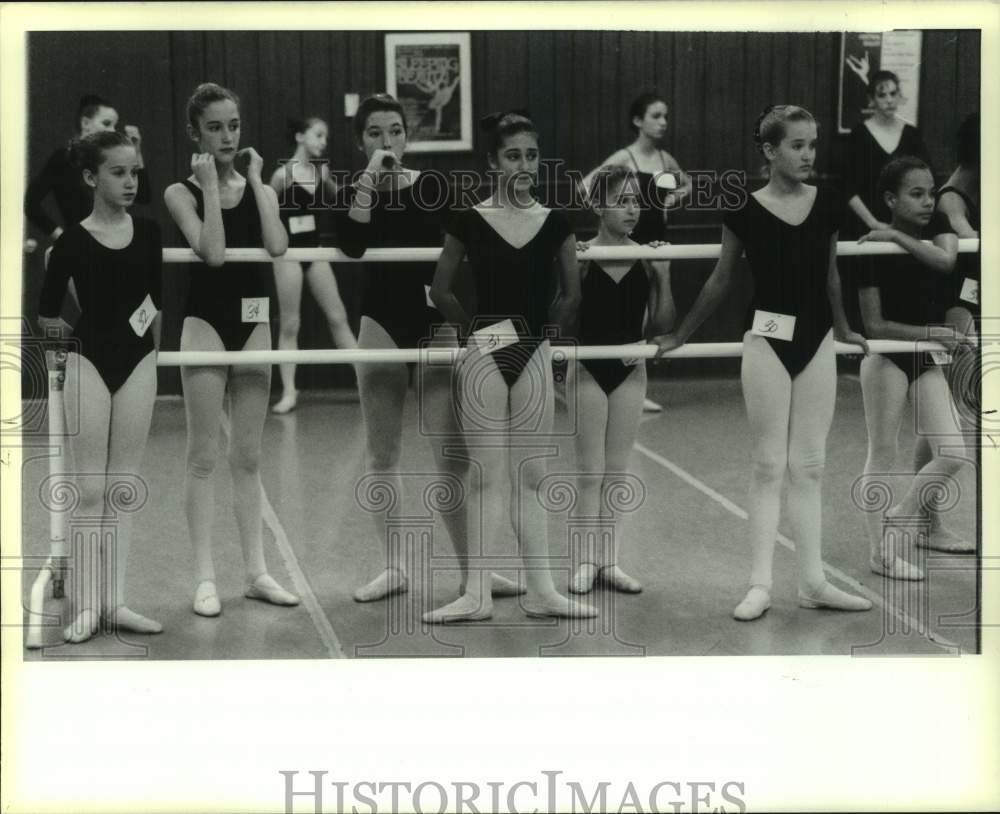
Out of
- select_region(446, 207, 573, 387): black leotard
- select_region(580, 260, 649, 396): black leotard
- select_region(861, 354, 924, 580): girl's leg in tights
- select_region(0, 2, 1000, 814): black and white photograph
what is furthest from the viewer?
select_region(861, 354, 924, 580): girl's leg in tights

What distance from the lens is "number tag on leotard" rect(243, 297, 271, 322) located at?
11.7 ft

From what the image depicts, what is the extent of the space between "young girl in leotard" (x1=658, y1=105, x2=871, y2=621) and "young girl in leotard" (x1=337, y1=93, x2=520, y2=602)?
0.53m

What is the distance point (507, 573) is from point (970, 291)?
1.24 m

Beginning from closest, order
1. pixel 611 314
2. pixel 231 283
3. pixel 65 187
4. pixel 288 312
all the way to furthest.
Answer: pixel 65 187 < pixel 231 283 < pixel 611 314 < pixel 288 312

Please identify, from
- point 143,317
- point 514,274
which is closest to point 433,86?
point 514,274

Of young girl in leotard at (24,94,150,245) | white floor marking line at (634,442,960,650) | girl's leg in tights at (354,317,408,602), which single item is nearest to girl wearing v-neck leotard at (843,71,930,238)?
white floor marking line at (634,442,960,650)

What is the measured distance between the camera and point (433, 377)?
11.8ft

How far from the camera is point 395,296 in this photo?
11.9 feet

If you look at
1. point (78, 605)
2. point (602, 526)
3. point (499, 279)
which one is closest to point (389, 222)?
point (499, 279)

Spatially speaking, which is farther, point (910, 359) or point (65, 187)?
point (910, 359)

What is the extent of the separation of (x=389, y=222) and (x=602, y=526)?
85cm

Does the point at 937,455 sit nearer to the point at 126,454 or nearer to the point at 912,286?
the point at 912,286

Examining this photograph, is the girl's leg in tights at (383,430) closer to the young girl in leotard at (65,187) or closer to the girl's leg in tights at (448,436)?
the girl's leg in tights at (448,436)

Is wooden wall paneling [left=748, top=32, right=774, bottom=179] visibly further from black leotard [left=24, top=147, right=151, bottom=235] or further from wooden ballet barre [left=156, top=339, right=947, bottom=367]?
black leotard [left=24, top=147, right=151, bottom=235]
